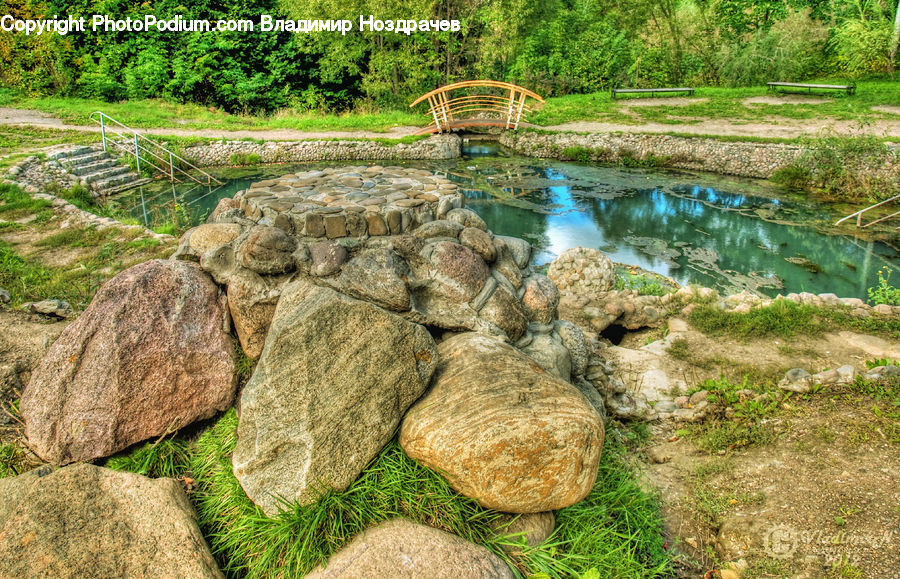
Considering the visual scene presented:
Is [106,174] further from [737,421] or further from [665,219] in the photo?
[737,421]

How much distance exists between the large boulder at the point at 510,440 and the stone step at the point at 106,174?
14.7 m

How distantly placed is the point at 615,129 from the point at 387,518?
19238 millimetres

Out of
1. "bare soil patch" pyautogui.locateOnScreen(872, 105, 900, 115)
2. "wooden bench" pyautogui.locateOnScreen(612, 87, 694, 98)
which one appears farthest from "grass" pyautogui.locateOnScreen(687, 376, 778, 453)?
"wooden bench" pyautogui.locateOnScreen(612, 87, 694, 98)

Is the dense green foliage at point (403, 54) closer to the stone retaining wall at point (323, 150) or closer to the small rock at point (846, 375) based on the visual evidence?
the stone retaining wall at point (323, 150)

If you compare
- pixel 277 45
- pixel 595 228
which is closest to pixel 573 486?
pixel 595 228

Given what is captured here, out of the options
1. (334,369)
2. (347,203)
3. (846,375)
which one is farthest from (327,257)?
(846,375)

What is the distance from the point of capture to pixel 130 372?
3.77 meters

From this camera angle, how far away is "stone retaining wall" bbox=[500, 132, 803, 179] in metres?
16.8

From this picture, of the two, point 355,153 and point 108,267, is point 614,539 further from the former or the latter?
point 355,153

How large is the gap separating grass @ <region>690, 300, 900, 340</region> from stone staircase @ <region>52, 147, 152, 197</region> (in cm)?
1429

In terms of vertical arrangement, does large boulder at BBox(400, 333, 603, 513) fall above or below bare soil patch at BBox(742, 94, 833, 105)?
below

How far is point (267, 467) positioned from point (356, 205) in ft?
7.62

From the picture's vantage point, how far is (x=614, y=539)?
365cm

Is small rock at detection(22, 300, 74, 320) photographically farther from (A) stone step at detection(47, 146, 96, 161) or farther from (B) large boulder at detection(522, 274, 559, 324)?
(A) stone step at detection(47, 146, 96, 161)
